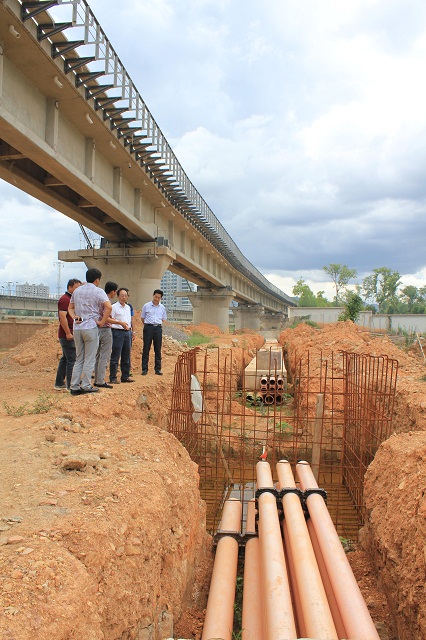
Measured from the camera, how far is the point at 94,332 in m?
6.33

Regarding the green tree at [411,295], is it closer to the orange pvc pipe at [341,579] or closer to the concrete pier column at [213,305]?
the concrete pier column at [213,305]

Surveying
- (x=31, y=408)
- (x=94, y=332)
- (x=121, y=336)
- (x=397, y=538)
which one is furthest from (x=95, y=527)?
(x=121, y=336)

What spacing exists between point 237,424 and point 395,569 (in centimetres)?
589

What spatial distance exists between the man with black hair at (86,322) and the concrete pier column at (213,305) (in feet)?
90.0

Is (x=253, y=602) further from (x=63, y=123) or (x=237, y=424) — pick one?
(x=63, y=123)

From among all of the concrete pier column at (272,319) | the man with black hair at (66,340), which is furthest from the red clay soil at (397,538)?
the concrete pier column at (272,319)

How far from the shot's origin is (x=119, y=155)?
43.4 ft

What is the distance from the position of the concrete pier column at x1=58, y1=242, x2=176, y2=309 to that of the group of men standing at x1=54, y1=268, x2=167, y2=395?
912 cm

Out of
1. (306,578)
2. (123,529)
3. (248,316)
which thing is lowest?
(306,578)

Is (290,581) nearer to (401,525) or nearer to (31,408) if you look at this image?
(401,525)

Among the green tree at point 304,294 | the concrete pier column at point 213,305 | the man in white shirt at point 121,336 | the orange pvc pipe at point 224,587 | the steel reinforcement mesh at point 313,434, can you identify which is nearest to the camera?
the orange pvc pipe at point 224,587

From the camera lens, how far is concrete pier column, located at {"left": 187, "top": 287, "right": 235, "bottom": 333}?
1340 inches

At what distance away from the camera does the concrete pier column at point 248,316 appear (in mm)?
53344

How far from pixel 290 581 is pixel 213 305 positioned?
3069cm
